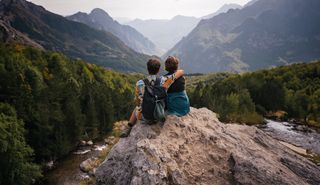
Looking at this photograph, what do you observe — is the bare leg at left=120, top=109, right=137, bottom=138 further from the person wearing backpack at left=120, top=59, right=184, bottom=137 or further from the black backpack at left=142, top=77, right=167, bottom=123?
the black backpack at left=142, top=77, right=167, bottom=123

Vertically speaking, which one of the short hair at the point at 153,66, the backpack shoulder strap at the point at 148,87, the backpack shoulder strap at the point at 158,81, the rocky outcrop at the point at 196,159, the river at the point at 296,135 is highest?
→ the short hair at the point at 153,66

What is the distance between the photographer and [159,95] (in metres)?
11.7

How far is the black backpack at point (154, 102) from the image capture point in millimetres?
11242

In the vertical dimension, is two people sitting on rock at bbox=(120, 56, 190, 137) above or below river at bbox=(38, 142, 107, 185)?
above

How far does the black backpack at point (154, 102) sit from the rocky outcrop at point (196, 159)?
461 mm

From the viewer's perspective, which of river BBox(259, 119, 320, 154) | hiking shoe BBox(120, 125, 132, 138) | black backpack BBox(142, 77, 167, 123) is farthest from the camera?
river BBox(259, 119, 320, 154)

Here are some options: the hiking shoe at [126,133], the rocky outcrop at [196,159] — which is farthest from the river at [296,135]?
the hiking shoe at [126,133]

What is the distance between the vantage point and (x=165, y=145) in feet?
34.7

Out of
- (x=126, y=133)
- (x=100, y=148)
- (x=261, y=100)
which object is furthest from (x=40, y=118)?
(x=261, y=100)

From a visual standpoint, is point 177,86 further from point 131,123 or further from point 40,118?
point 40,118

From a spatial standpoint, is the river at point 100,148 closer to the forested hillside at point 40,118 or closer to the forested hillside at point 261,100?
the forested hillside at point 40,118

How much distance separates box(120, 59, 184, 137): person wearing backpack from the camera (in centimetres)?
1131

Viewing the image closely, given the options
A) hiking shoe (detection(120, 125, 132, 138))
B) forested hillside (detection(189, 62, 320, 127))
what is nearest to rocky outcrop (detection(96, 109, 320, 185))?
hiking shoe (detection(120, 125, 132, 138))

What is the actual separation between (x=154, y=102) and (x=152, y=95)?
1.11 ft
